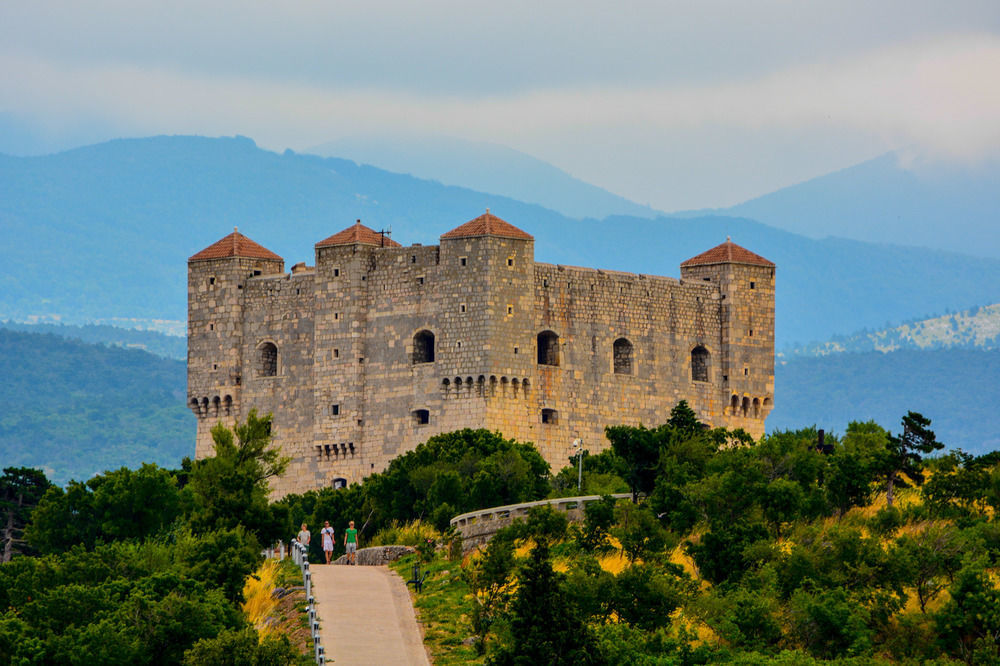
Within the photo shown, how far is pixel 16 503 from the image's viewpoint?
3073 inches

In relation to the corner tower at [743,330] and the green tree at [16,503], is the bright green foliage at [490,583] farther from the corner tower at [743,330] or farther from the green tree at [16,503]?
the corner tower at [743,330]

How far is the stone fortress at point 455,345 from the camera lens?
8450cm

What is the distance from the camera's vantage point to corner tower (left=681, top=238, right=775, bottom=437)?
300 ft

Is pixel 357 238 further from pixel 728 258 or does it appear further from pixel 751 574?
pixel 751 574

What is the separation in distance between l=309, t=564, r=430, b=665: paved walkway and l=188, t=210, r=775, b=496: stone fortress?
86.0 ft

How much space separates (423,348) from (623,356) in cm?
833

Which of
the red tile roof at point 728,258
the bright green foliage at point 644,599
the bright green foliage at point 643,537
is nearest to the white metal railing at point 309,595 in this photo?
the bright green foliage at point 644,599

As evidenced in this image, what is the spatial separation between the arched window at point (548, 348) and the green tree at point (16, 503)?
63.8 feet

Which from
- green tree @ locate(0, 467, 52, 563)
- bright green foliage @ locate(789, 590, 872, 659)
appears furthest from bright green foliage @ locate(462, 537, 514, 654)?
green tree @ locate(0, 467, 52, 563)

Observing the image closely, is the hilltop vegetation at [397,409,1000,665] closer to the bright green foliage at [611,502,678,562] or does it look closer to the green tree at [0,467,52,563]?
the bright green foliage at [611,502,678,562]

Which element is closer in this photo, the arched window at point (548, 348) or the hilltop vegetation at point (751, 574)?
the hilltop vegetation at point (751, 574)

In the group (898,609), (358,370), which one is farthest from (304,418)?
(898,609)

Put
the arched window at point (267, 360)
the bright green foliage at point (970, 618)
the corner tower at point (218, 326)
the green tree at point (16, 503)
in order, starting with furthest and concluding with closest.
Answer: the corner tower at point (218, 326) → the arched window at point (267, 360) → the green tree at point (16, 503) → the bright green foliage at point (970, 618)

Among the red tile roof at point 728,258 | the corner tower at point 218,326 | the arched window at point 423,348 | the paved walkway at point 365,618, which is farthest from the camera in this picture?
the red tile roof at point 728,258
